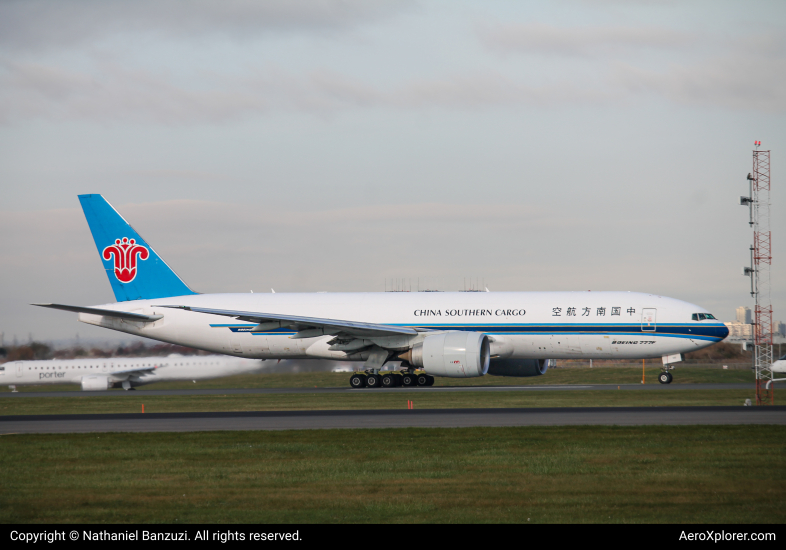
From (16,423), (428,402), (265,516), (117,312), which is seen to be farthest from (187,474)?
(117,312)

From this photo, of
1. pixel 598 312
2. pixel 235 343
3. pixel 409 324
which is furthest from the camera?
pixel 235 343

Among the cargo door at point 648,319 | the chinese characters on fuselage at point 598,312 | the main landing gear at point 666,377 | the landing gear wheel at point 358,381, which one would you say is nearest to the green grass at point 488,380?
the main landing gear at point 666,377

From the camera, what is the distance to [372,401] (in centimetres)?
3139

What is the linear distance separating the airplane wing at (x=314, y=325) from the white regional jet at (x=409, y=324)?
0.06m

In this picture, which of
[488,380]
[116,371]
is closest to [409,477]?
[488,380]

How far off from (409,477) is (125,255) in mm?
37360

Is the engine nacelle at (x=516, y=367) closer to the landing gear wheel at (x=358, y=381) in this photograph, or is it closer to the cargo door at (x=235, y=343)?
the landing gear wheel at (x=358, y=381)

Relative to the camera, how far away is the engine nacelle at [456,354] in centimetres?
3741

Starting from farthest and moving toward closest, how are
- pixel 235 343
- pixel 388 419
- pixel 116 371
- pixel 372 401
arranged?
pixel 116 371
pixel 235 343
pixel 372 401
pixel 388 419

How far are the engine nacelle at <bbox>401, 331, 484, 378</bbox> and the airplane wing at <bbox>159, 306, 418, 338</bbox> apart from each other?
2094mm

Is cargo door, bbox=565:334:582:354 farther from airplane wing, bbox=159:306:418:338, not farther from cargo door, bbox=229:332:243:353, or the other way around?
cargo door, bbox=229:332:243:353

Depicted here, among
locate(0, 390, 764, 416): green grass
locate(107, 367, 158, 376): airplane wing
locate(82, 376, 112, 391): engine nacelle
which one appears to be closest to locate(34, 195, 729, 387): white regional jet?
locate(0, 390, 764, 416): green grass

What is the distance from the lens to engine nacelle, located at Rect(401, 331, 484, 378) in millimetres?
37406

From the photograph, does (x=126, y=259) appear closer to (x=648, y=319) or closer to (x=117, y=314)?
(x=117, y=314)
